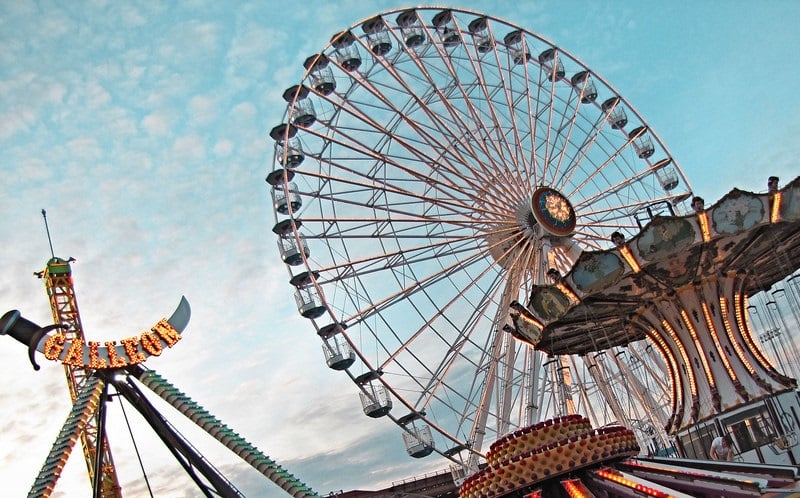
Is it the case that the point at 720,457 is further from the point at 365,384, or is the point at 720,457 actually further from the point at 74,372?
the point at 74,372

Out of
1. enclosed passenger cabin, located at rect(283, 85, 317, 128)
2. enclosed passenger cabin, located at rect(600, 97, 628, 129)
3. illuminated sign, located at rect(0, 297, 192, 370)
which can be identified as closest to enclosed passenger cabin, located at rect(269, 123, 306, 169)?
enclosed passenger cabin, located at rect(283, 85, 317, 128)

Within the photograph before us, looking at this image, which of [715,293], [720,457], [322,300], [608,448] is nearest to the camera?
[608,448]

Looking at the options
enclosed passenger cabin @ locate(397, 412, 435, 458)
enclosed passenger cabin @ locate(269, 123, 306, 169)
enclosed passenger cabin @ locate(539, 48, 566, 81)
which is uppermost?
enclosed passenger cabin @ locate(539, 48, 566, 81)

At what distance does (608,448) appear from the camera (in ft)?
47.7

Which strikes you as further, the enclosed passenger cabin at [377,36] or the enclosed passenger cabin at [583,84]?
the enclosed passenger cabin at [583,84]

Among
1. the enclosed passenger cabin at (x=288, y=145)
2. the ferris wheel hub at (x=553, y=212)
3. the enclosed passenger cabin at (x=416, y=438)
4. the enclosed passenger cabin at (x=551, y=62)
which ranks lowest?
the enclosed passenger cabin at (x=416, y=438)

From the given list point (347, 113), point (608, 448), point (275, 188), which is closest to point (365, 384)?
point (275, 188)

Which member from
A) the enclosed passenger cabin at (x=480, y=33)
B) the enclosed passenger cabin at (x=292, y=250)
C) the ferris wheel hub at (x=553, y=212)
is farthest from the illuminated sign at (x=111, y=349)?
the enclosed passenger cabin at (x=480, y=33)

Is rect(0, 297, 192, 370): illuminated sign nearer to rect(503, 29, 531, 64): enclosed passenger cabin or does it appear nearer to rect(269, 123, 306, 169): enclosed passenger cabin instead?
rect(269, 123, 306, 169): enclosed passenger cabin

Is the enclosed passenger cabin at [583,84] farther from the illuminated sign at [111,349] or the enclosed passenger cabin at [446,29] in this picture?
the illuminated sign at [111,349]

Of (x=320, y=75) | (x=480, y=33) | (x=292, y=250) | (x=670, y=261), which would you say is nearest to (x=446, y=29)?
(x=480, y=33)

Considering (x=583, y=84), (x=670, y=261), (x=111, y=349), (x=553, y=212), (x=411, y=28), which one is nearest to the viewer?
(x=670, y=261)

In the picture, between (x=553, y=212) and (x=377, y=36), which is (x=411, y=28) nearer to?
(x=377, y=36)

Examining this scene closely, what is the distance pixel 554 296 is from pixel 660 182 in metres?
12.4
